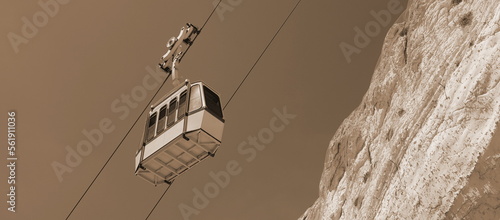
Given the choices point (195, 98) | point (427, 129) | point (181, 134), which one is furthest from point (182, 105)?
point (427, 129)

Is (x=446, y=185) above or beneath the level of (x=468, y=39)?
beneath

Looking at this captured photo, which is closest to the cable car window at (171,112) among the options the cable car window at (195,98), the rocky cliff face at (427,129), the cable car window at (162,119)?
the cable car window at (162,119)

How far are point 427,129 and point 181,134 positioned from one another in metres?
6.04

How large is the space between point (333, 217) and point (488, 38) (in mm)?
9919

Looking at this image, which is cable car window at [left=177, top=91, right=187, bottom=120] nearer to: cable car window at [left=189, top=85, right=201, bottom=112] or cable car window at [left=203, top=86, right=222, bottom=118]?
cable car window at [left=189, top=85, right=201, bottom=112]

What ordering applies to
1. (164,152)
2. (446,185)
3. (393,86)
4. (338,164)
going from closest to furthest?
(446,185) < (164,152) < (393,86) < (338,164)

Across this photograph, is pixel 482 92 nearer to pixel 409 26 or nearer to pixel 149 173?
pixel 149 173

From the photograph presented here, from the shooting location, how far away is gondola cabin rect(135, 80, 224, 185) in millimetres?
15938

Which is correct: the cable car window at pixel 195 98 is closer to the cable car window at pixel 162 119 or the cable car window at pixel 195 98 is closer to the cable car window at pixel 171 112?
the cable car window at pixel 171 112

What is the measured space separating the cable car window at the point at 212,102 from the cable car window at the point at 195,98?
193 millimetres

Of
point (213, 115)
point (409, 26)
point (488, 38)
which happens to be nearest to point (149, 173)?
point (213, 115)

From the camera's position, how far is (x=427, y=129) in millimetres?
14711

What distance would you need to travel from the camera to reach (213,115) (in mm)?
16375

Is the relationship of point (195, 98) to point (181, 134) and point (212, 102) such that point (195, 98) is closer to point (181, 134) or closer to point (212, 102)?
point (212, 102)
